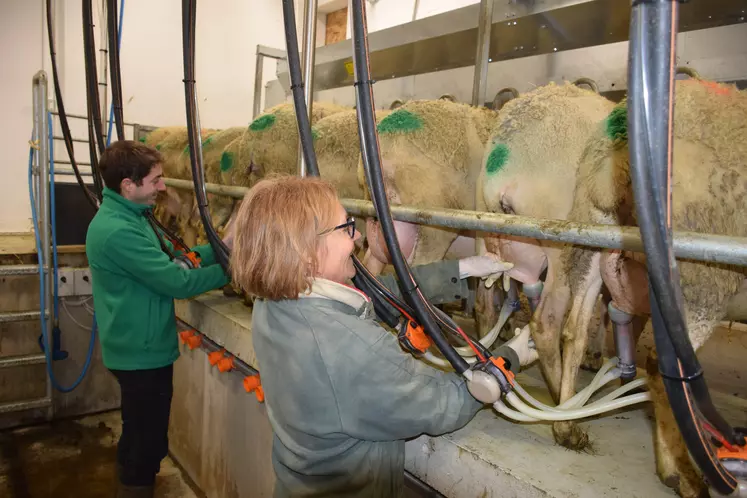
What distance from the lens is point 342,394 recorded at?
111 centimetres

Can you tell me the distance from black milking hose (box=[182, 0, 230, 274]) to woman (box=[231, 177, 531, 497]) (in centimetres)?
94

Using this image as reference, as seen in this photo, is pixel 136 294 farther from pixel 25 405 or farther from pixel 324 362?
pixel 25 405

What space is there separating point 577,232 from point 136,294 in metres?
1.90

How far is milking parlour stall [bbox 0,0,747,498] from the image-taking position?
43.2 inches

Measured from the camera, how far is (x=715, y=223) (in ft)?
4.33

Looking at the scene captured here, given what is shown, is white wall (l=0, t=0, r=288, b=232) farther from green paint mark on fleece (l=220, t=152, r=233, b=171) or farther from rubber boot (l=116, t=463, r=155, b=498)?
rubber boot (l=116, t=463, r=155, b=498)

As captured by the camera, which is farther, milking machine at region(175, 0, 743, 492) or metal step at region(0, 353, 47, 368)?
metal step at region(0, 353, 47, 368)

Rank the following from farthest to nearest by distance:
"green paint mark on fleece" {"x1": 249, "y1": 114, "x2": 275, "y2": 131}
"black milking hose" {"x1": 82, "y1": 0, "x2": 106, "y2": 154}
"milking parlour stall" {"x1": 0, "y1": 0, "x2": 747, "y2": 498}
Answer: "green paint mark on fleece" {"x1": 249, "y1": 114, "x2": 275, "y2": 131}, "black milking hose" {"x1": 82, "y1": 0, "x2": 106, "y2": 154}, "milking parlour stall" {"x1": 0, "y1": 0, "x2": 747, "y2": 498}

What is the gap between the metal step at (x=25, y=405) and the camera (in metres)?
3.56

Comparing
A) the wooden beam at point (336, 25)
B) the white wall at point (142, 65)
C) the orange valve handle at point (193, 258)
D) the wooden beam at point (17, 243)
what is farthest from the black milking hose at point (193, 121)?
the wooden beam at point (336, 25)

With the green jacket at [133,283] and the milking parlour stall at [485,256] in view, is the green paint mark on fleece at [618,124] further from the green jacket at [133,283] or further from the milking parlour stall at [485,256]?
the green jacket at [133,283]

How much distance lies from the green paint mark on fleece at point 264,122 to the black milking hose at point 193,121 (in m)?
0.95

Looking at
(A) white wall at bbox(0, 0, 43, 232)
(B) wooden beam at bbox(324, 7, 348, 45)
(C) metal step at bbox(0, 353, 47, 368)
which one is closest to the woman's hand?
(C) metal step at bbox(0, 353, 47, 368)

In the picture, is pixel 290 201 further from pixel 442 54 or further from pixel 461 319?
pixel 442 54
